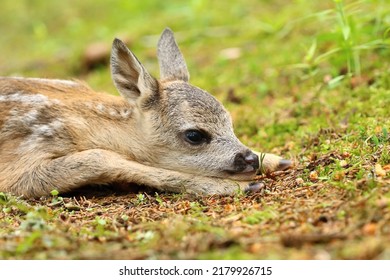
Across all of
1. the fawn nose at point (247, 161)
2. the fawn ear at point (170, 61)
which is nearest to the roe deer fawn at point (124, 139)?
the fawn nose at point (247, 161)

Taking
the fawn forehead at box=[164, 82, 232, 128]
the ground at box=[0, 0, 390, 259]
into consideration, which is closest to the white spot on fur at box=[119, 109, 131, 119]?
the fawn forehead at box=[164, 82, 232, 128]

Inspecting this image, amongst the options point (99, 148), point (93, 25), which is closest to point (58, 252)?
point (99, 148)

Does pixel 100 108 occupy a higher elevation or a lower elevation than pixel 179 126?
higher

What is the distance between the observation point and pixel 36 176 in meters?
6.71

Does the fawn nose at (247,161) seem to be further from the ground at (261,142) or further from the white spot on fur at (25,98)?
the white spot on fur at (25,98)

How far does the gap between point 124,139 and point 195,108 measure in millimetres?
910

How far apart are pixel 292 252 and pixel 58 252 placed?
63.5 inches

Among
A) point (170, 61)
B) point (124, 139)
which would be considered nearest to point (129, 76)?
point (124, 139)

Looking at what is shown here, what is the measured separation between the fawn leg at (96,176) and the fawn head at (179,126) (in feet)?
0.79

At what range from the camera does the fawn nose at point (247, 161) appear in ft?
21.3

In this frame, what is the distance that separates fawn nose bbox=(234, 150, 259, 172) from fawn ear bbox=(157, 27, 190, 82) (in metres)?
1.66

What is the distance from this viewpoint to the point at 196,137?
6.88m

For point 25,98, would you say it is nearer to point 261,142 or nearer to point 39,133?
point 39,133

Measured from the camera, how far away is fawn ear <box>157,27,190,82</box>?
310 inches
